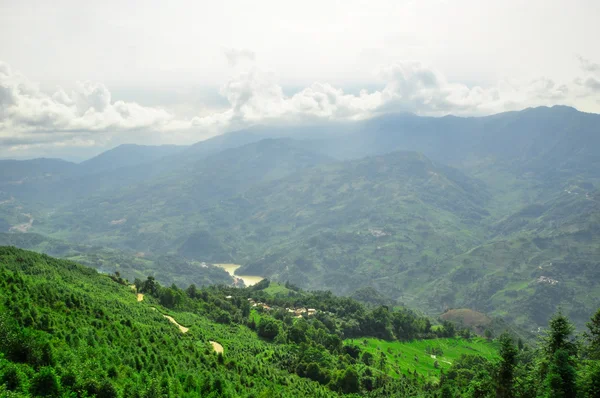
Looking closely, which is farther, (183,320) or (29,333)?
(183,320)

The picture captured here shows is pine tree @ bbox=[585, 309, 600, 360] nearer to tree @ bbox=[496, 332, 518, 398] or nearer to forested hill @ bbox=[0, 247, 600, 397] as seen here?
forested hill @ bbox=[0, 247, 600, 397]

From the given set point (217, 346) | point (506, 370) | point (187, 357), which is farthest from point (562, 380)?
point (217, 346)

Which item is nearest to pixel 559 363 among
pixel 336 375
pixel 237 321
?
pixel 336 375

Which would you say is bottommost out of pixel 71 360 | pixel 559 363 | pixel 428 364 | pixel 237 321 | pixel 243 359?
pixel 428 364

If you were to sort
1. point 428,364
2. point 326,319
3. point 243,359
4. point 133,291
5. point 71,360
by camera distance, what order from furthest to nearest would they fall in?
1. point 326,319
2. point 428,364
3. point 133,291
4. point 243,359
5. point 71,360

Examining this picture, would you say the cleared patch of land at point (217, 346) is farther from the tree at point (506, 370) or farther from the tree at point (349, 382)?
the tree at point (506, 370)

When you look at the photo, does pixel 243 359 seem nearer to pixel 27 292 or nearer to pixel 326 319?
pixel 27 292

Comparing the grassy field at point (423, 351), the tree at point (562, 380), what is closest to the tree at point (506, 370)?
the tree at point (562, 380)
